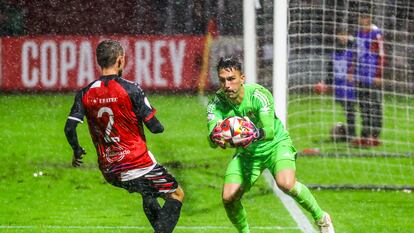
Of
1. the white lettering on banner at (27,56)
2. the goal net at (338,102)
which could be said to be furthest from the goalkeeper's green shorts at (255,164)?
the white lettering on banner at (27,56)

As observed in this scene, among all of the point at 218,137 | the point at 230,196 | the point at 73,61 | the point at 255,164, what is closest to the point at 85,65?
the point at 73,61

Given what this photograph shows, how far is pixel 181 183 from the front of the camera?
12734 mm

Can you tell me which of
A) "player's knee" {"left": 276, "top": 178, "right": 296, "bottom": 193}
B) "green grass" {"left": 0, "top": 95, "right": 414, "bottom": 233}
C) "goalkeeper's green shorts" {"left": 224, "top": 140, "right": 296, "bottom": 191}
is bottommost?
"green grass" {"left": 0, "top": 95, "right": 414, "bottom": 233}

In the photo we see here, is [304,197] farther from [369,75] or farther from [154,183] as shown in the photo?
[369,75]

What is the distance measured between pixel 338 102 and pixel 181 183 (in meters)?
4.10

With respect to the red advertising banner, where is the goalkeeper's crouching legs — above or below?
above

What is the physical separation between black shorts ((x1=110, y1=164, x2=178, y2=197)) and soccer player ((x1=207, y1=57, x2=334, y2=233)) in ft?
1.55

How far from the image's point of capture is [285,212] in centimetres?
1098

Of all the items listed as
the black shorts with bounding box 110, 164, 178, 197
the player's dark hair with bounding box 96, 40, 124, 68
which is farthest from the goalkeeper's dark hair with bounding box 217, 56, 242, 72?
the black shorts with bounding box 110, 164, 178, 197

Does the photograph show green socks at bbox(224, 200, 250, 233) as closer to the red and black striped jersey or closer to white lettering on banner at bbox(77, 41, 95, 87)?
the red and black striped jersey

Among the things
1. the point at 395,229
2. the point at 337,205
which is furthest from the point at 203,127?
the point at 395,229

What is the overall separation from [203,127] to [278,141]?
8.62 metres

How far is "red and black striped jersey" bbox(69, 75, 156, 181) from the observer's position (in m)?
8.12

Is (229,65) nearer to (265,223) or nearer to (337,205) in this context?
(265,223)
